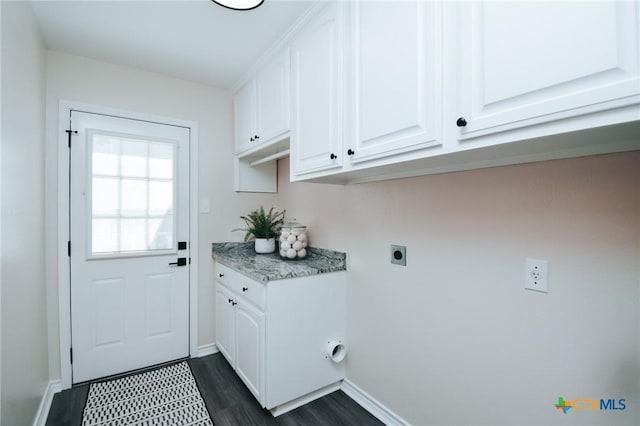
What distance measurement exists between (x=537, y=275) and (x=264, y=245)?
76.2 inches

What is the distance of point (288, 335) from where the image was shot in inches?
71.1

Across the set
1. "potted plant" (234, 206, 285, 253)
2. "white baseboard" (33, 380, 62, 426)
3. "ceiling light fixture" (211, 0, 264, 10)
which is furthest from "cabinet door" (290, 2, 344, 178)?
"white baseboard" (33, 380, 62, 426)

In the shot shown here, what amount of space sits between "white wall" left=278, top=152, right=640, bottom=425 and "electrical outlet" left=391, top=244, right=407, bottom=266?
0.03 m

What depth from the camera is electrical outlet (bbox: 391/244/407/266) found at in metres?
1.67

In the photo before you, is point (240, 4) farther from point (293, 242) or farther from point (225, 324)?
point (225, 324)

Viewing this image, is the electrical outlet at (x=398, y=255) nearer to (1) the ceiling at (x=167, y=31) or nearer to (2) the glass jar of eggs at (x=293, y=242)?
(2) the glass jar of eggs at (x=293, y=242)

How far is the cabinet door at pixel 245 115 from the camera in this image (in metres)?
2.37

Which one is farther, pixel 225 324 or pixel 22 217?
pixel 225 324

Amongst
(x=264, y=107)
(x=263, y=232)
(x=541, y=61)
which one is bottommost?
(x=263, y=232)

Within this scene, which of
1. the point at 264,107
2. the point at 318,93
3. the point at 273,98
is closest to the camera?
the point at 318,93

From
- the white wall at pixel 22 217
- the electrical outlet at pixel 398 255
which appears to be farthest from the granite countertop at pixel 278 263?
the white wall at pixel 22 217

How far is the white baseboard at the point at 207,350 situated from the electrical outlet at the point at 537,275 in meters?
2.47

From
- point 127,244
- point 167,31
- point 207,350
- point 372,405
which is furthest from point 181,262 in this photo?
point 372,405

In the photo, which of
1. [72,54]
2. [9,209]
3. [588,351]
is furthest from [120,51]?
[588,351]
